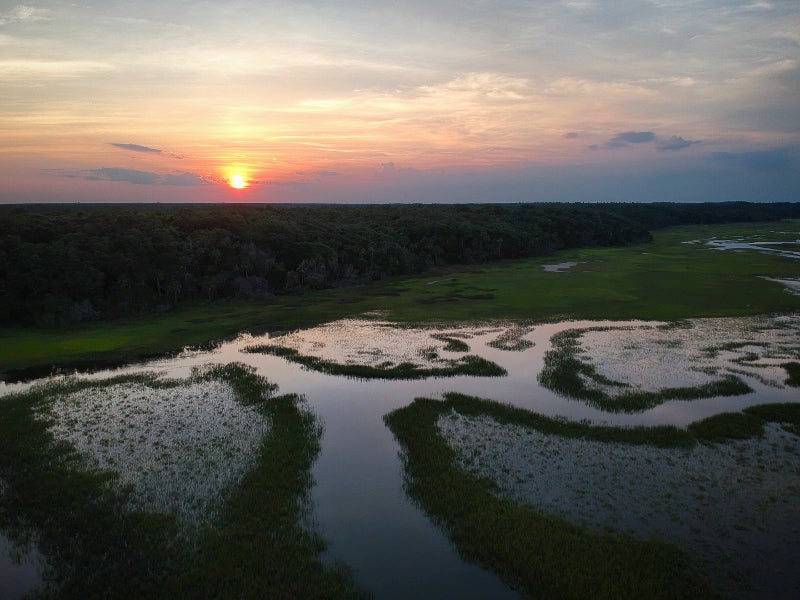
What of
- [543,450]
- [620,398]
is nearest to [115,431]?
[543,450]

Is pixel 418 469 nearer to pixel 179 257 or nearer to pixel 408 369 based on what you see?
pixel 408 369

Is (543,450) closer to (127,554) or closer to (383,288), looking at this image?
(127,554)

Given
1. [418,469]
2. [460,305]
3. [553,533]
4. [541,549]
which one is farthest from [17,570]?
[460,305]

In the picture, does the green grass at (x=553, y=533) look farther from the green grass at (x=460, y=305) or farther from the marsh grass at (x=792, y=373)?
the green grass at (x=460, y=305)

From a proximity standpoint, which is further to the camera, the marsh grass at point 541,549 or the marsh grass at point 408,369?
the marsh grass at point 408,369

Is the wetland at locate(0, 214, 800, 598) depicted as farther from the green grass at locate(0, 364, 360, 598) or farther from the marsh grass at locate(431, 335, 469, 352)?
the marsh grass at locate(431, 335, 469, 352)

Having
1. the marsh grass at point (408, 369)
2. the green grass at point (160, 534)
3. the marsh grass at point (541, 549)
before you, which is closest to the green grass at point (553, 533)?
the marsh grass at point (541, 549)
